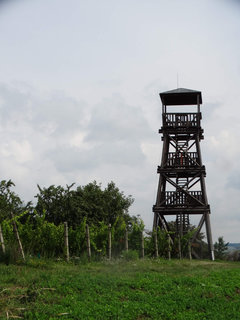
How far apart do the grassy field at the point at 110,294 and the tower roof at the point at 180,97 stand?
16.8 m

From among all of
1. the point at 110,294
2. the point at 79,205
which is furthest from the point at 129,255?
the point at 79,205

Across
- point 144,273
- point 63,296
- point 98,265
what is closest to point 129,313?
point 63,296

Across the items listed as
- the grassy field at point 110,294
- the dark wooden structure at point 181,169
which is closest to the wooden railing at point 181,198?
the dark wooden structure at point 181,169

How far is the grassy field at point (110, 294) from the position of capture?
924cm

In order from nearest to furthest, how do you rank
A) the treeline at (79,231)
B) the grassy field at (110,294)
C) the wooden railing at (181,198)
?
the grassy field at (110,294), the treeline at (79,231), the wooden railing at (181,198)

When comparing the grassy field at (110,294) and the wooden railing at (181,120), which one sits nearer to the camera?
the grassy field at (110,294)

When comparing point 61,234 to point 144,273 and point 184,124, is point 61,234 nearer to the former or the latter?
point 144,273

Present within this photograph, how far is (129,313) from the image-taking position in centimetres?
945

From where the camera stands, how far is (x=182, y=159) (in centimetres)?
2806

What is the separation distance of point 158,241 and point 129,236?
2069mm

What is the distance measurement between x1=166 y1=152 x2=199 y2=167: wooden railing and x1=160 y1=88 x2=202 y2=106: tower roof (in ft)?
13.3

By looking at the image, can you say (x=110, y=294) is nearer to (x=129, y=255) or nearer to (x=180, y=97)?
(x=129, y=255)

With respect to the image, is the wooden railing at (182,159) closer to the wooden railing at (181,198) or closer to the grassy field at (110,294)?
the wooden railing at (181,198)

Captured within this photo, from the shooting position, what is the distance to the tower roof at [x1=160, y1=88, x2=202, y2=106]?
93.4ft
